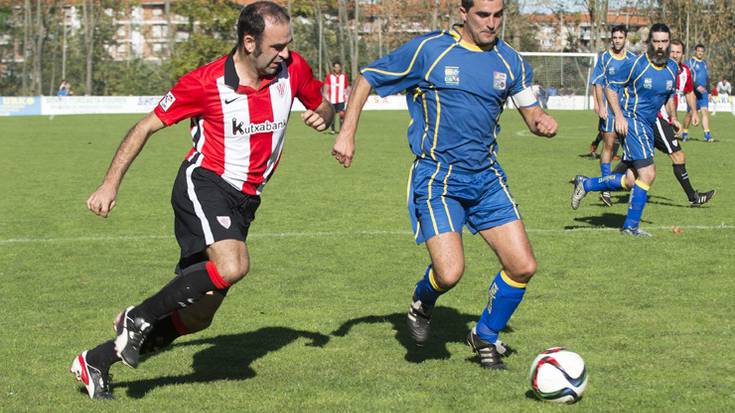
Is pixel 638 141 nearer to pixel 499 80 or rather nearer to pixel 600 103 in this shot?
pixel 600 103

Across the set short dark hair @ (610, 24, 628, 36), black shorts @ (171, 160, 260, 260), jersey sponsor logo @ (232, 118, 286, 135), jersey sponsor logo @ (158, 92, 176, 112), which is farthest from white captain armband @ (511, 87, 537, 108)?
short dark hair @ (610, 24, 628, 36)

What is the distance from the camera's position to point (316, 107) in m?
6.18

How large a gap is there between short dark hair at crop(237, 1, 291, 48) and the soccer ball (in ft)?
7.54

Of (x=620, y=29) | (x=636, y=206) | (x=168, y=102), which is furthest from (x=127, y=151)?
(x=620, y=29)

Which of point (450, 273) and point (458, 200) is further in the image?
point (458, 200)

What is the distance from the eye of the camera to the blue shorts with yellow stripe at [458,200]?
5.99m

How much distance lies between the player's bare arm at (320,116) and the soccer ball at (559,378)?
6.20 ft

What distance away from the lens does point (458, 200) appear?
19.9ft

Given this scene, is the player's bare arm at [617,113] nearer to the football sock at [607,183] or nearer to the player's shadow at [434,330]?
the football sock at [607,183]

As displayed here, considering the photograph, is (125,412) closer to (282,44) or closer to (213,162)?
(213,162)

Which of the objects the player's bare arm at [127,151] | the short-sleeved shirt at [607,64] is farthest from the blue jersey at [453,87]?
the short-sleeved shirt at [607,64]

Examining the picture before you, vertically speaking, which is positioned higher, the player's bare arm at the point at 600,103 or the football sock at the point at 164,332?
the player's bare arm at the point at 600,103

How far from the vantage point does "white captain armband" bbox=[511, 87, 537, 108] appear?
618cm

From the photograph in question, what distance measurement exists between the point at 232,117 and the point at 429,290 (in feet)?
5.33
